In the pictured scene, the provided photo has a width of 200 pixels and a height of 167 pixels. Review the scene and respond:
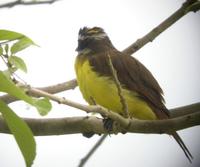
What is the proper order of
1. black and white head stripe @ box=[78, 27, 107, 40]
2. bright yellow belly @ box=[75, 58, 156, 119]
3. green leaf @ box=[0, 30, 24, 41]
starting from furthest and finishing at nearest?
1. black and white head stripe @ box=[78, 27, 107, 40]
2. bright yellow belly @ box=[75, 58, 156, 119]
3. green leaf @ box=[0, 30, 24, 41]

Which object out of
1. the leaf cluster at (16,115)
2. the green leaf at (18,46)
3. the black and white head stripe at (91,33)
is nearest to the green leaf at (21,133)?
the leaf cluster at (16,115)

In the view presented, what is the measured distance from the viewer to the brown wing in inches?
126

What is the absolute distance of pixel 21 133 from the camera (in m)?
1.07

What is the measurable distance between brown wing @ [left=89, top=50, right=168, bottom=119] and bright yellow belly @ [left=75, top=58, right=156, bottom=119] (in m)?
0.05

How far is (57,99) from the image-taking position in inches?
49.3

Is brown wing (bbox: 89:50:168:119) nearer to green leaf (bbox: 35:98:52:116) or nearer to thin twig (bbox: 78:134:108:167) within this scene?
thin twig (bbox: 78:134:108:167)

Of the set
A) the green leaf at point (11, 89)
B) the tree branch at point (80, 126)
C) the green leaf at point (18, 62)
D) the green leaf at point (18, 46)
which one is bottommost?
the tree branch at point (80, 126)

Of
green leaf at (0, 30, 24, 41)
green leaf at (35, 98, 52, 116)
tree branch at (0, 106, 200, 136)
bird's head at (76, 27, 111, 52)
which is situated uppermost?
green leaf at (0, 30, 24, 41)

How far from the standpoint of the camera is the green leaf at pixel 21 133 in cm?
103

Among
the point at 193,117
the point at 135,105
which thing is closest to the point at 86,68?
the point at 135,105

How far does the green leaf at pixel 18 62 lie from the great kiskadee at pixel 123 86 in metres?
1.52

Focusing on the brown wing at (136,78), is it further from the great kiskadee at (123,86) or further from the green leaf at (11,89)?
the green leaf at (11,89)

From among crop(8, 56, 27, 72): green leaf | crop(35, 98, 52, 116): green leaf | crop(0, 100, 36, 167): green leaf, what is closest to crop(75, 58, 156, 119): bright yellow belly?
crop(8, 56, 27, 72): green leaf

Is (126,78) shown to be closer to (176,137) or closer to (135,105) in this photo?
(135,105)
